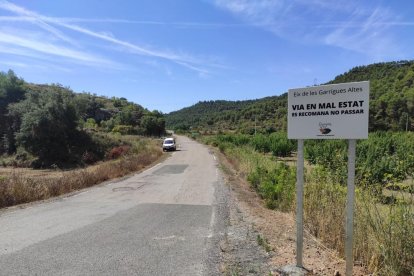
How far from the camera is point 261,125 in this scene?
114 m

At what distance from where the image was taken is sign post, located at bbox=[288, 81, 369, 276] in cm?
451

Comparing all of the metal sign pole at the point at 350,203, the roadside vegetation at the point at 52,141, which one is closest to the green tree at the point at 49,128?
the roadside vegetation at the point at 52,141

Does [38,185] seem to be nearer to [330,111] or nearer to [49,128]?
[330,111]

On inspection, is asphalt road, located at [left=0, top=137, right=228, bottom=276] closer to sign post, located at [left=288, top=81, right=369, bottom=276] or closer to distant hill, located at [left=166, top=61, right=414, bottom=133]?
sign post, located at [left=288, top=81, right=369, bottom=276]

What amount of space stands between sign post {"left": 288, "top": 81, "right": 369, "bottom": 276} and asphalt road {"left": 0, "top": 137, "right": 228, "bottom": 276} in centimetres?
185

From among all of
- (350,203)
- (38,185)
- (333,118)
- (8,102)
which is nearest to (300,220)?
(350,203)

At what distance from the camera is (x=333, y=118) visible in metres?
4.73

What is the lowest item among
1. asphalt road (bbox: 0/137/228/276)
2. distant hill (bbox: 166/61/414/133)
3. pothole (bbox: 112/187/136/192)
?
pothole (bbox: 112/187/136/192)

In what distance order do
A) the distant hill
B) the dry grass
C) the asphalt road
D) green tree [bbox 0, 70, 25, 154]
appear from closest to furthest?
the asphalt road < the dry grass < green tree [bbox 0, 70, 25, 154] < the distant hill

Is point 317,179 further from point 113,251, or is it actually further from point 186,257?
point 113,251

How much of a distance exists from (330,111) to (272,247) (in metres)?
2.63

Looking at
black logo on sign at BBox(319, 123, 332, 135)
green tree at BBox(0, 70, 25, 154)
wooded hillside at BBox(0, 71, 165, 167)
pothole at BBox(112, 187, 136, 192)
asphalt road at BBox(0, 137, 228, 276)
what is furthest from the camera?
green tree at BBox(0, 70, 25, 154)

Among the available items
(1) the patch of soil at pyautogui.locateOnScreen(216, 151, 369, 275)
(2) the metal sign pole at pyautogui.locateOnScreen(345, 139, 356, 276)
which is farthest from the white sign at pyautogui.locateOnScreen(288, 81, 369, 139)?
(1) the patch of soil at pyautogui.locateOnScreen(216, 151, 369, 275)

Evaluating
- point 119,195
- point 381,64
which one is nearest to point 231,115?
point 381,64
